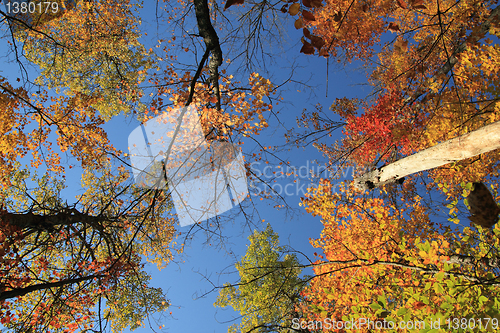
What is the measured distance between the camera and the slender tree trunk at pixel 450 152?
2912mm

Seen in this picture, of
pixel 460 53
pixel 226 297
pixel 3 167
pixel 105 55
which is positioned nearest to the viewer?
pixel 460 53

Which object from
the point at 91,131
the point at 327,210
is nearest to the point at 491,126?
the point at 327,210

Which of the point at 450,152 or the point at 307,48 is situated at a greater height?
the point at 307,48

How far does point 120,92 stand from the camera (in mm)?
12695

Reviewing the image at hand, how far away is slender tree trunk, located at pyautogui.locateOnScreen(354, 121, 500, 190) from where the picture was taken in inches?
115

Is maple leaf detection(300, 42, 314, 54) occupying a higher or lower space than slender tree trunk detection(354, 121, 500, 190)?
higher

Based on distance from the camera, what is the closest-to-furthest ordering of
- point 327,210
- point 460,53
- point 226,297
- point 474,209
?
1. point 474,209
2. point 460,53
3. point 327,210
4. point 226,297

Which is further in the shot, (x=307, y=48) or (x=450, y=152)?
(x=450, y=152)

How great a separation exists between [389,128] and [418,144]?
1427 millimetres

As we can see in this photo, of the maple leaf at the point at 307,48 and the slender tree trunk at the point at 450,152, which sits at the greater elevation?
the maple leaf at the point at 307,48

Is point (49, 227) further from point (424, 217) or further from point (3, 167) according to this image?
point (424, 217)

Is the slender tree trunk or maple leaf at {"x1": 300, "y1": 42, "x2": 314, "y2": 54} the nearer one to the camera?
maple leaf at {"x1": 300, "y1": 42, "x2": 314, "y2": 54}

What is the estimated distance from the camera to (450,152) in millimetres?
3406

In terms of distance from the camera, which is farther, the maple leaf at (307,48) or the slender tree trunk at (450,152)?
the slender tree trunk at (450,152)
